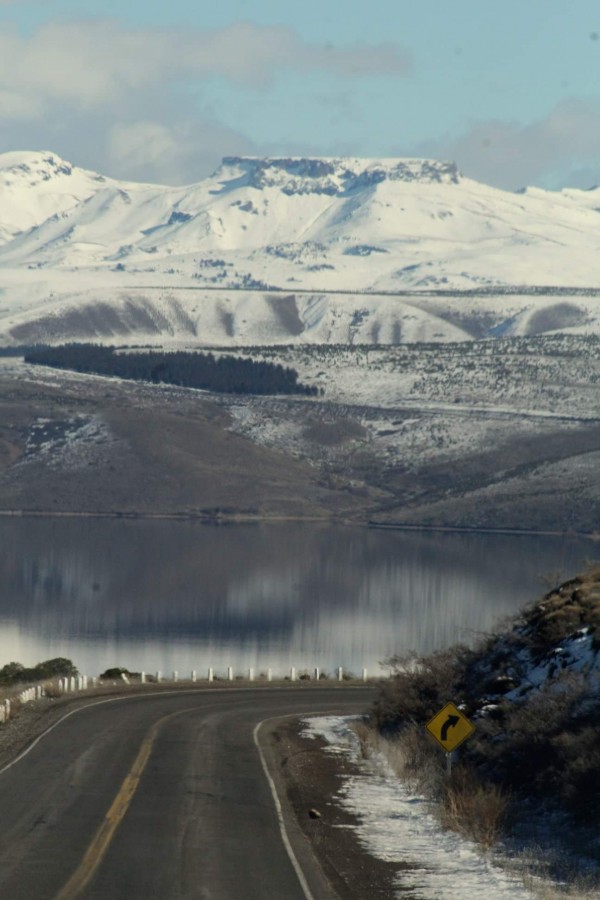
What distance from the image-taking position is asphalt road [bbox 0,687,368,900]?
2072 centimetres

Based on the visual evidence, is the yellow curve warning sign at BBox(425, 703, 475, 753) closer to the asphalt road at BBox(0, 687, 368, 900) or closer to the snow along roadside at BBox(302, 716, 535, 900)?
the snow along roadside at BBox(302, 716, 535, 900)

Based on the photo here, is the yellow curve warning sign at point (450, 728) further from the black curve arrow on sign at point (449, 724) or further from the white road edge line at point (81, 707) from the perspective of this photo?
the white road edge line at point (81, 707)

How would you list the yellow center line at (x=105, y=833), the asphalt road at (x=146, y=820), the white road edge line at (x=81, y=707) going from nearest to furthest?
the yellow center line at (x=105, y=833) → the asphalt road at (x=146, y=820) → the white road edge line at (x=81, y=707)

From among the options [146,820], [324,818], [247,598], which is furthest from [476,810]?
[247,598]

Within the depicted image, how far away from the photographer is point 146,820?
25.6 metres

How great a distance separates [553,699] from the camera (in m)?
27.4

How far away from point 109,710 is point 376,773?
47.7 feet

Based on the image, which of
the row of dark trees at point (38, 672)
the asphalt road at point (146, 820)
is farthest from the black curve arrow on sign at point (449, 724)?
the row of dark trees at point (38, 672)

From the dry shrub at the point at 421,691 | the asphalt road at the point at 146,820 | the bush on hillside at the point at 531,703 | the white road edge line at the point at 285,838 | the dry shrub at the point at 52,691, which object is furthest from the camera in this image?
the dry shrub at the point at 52,691

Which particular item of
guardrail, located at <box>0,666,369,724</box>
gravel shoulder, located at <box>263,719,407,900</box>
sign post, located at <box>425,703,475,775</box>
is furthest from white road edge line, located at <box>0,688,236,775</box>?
sign post, located at <box>425,703,475,775</box>

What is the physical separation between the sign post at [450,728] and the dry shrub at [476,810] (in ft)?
2.80

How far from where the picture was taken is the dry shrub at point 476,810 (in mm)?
25109

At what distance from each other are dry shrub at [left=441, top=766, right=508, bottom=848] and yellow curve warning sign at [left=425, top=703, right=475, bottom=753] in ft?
2.80

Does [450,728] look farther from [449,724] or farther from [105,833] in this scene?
[105,833]
